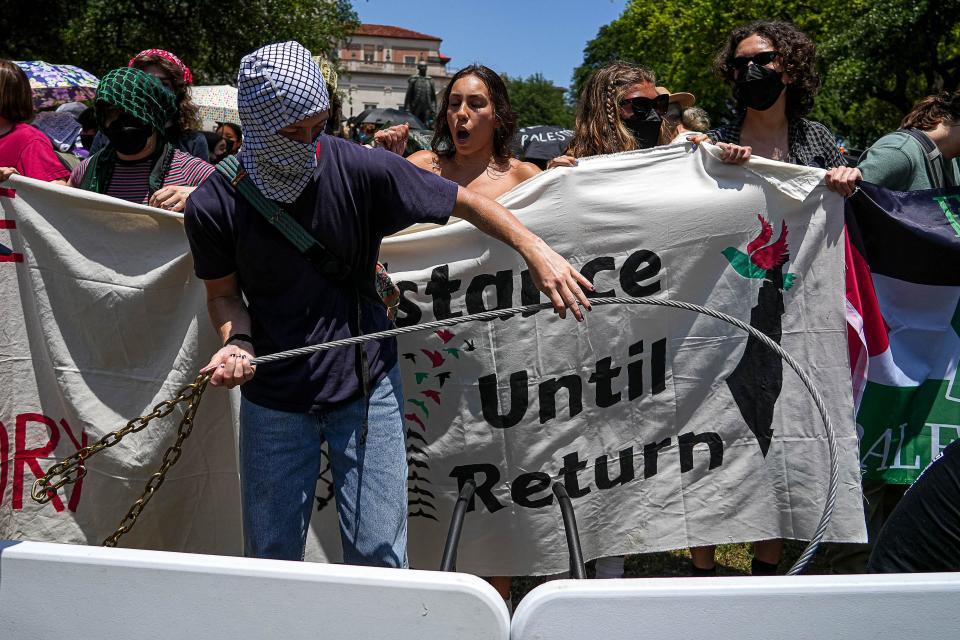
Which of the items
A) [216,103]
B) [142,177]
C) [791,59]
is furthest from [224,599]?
[216,103]

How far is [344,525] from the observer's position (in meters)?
2.52

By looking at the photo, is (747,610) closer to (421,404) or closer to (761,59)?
(421,404)

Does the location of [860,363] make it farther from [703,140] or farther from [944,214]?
[703,140]

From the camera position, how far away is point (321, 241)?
7.83 ft

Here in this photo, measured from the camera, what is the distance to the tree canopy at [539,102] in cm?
7081

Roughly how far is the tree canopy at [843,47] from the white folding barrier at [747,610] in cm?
280

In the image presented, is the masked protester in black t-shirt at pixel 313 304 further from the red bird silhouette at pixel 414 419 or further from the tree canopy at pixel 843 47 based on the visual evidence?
the tree canopy at pixel 843 47

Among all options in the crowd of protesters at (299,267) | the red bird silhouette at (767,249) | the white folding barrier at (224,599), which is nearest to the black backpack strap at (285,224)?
the crowd of protesters at (299,267)

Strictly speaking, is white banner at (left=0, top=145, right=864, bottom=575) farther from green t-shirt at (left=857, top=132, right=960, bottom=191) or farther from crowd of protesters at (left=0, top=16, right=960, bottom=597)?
crowd of protesters at (left=0, top=16, right=960, bottom=597)

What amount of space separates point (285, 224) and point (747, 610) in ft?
4.80

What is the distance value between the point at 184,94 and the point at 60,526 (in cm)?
172

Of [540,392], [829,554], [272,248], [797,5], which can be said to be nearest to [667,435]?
[540,392]

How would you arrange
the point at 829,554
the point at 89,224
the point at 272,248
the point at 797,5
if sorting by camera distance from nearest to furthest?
1. the point at 272,248
2. the point at 89,224
3. the point at 829,554
4. the point at 797,5

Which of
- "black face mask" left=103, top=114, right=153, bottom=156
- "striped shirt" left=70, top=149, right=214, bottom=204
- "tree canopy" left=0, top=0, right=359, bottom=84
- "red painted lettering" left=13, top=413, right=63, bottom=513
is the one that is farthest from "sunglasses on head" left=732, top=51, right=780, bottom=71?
"tree canopy" left=0, top=0, right=359, bottom=84
